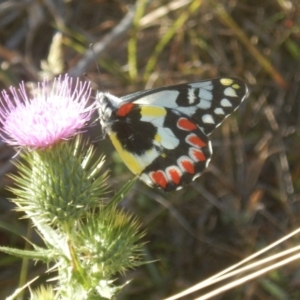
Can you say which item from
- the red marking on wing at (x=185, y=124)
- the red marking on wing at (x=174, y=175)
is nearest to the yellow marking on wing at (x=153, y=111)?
the red marking on wing at (x=185, y=124)

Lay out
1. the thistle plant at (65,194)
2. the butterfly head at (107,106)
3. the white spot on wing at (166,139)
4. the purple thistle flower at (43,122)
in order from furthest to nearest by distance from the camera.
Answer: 1. the white spot on wing at (166,139)
2. the butterfly head at (107,106)
3. the purple thistle flower at (43,122)
4. the thistle plant at (65,194)

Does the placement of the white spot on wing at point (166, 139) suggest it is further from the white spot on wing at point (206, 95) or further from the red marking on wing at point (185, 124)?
the white spot on wing at point (206, 95)

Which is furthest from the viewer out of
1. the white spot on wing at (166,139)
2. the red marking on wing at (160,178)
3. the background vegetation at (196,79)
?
the background vegetation at (196,79)

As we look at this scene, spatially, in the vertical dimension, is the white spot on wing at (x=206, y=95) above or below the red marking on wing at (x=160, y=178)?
above

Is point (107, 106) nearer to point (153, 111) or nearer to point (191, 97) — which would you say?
point (153, 111)

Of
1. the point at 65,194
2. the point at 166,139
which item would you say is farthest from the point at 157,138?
the point at 65,194

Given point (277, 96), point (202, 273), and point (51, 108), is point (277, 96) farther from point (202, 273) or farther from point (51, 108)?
point (51, 108)
